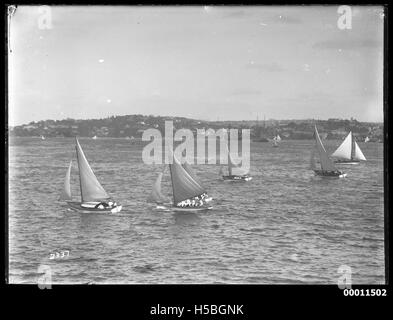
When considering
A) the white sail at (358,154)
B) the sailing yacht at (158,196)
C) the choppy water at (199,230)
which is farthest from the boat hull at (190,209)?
the white sail at (358,154)

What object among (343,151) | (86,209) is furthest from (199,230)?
(343,151)

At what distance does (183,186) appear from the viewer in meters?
15.3

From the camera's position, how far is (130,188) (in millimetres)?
15094

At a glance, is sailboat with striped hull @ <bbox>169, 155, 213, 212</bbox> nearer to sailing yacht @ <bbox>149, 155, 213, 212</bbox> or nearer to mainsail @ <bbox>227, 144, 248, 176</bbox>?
sailing yacht @ <bbox>149, 155, 213, 212</bbox>

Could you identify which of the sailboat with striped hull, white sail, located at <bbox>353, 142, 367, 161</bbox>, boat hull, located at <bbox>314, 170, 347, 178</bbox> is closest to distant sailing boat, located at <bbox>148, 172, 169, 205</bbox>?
the sailboat with striped hull

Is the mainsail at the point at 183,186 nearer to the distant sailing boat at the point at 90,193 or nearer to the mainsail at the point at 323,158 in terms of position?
the distant sailing boat at the point at 90,193

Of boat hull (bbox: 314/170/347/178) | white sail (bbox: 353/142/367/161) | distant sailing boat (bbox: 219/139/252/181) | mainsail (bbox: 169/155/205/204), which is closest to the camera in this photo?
white sail (bbox: 353/142/367/161)

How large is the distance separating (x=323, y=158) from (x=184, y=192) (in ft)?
12.9

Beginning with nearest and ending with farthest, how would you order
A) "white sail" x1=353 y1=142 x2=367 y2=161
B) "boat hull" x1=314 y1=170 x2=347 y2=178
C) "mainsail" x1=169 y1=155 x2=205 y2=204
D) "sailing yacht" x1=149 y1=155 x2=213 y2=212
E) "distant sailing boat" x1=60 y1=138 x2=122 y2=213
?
"white sail" x1=353 y1=142 x2=367 y2=161 → "distant sailing boat" x1=60 y1=138 x2=122 y2=213 → "sailing yacht" x1=149 y1=155 x2=213 y2=212 → "mainsail" x1=169 y1=155 x2=205 y2=204 → "boat hull" x1=314 y1=170 x2=347 y2=178

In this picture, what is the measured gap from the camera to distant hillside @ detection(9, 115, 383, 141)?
A: 40.9 feet
